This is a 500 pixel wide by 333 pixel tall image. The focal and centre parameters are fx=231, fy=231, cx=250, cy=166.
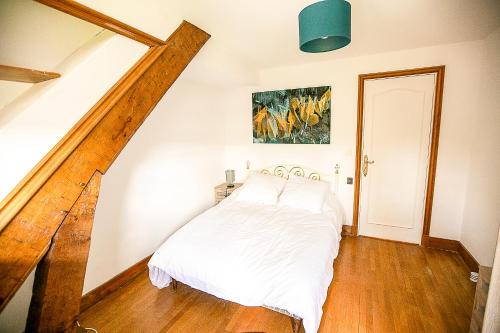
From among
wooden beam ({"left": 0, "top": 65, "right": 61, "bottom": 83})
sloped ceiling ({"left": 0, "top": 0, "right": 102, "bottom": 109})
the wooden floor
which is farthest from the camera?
the wooden floor

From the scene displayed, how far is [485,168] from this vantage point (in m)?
2.34

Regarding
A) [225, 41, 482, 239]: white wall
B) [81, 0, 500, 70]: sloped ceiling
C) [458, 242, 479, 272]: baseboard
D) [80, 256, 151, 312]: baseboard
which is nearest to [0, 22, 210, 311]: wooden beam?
[81, 0, 500, 70]: sloped ceiling

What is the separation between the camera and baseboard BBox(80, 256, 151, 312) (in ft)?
6.53

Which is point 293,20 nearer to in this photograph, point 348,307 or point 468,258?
point 348,307

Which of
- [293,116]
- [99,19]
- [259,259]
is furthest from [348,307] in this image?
[99,19]

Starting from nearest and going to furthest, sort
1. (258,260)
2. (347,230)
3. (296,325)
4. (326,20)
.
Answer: (326,20), (296,325), (258,260), (347,230)

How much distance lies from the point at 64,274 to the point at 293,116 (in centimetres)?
308

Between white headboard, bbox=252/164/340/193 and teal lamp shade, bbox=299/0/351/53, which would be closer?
teal lamp shade, bbox=299/0/351/53

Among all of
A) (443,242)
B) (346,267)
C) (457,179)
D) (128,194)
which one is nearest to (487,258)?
(443,242)

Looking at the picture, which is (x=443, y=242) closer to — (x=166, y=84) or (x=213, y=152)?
(x=213, y=152)

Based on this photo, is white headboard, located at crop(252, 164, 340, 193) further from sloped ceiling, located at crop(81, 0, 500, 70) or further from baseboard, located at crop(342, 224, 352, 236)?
sloped ceiling, located at crop(81, 0, 500, 70)

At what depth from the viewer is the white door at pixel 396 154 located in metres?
2.82

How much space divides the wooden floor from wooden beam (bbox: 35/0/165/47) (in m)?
2.08

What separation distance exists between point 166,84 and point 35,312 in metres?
1.28
